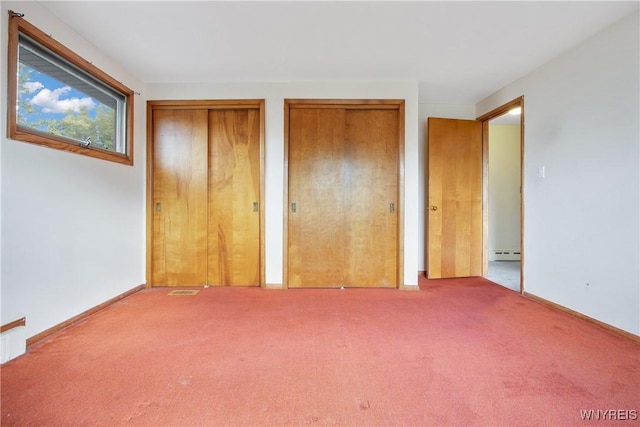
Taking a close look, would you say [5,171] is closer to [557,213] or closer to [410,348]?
[410,348]

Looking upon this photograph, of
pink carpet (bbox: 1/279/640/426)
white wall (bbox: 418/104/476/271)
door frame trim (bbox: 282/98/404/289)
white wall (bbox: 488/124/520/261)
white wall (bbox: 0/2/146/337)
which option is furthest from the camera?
white wall (bbox: 488/124/520/261)

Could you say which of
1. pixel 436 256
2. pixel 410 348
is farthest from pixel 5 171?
pixel 436 256

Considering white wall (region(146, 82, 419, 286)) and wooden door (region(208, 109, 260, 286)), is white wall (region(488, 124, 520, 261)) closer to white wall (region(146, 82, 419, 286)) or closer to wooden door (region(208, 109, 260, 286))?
white wall (region(146, 82, 419, 286))

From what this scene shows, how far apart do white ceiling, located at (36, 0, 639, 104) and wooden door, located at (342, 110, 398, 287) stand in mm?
Answer: 549

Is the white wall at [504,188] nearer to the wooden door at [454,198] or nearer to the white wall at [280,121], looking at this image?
the wooden door at [454,198]

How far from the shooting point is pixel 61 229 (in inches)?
79.9

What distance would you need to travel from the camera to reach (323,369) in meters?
1.52

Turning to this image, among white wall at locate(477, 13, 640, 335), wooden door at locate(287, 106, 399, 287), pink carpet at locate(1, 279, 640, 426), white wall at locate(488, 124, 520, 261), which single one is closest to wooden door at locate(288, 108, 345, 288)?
wooden door at locate(287, 106, 399, 287)

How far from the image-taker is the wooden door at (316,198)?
121 inches

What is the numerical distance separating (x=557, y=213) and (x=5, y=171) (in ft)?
13.8

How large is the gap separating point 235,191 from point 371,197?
155cm

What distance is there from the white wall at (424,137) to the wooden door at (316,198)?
129 centimetres

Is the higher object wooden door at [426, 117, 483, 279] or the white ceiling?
the white ceiling

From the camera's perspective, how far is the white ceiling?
190 centimetres
